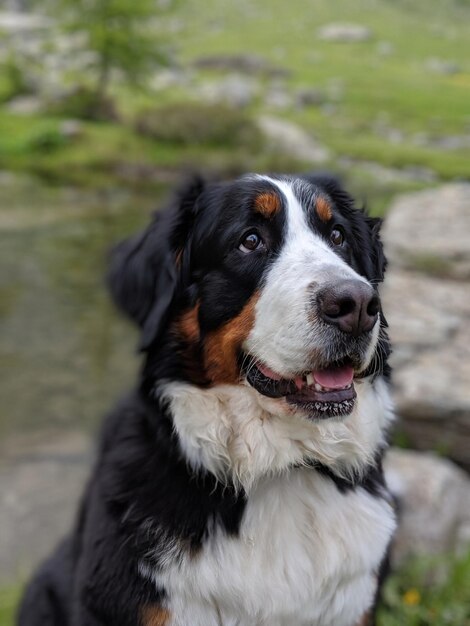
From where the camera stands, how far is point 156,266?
2781 millimetres

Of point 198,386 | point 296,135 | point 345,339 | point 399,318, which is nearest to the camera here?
point 345,339

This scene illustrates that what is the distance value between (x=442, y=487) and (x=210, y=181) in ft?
6.84

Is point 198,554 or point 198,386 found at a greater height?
point 198,386

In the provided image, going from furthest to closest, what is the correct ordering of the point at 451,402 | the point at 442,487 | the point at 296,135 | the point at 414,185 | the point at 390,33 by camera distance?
the point at 390,33, the point at 296,135, the point at 414,185, the point at 451,402, the point at 442,487

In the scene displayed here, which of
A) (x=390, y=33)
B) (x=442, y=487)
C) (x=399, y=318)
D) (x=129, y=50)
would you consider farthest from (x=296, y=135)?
(x=390, y=33)

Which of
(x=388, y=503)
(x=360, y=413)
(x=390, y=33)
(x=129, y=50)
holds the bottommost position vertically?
(x=390, y=33)

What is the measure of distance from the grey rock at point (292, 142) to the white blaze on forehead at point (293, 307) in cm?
1630

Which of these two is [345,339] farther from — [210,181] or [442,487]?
[442,487]

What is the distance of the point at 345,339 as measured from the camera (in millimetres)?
2441

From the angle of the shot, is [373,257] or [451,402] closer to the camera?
[373,257]

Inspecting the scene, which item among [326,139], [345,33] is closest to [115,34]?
[326,139]

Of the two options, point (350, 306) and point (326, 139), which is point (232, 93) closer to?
point (326, 139)

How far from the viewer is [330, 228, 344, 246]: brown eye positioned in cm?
288

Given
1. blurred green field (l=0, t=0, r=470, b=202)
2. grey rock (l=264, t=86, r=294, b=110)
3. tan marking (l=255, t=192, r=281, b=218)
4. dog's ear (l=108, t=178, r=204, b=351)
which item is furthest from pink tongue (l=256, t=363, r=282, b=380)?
grey rock (l=264, t=86, r=294, b=110)
